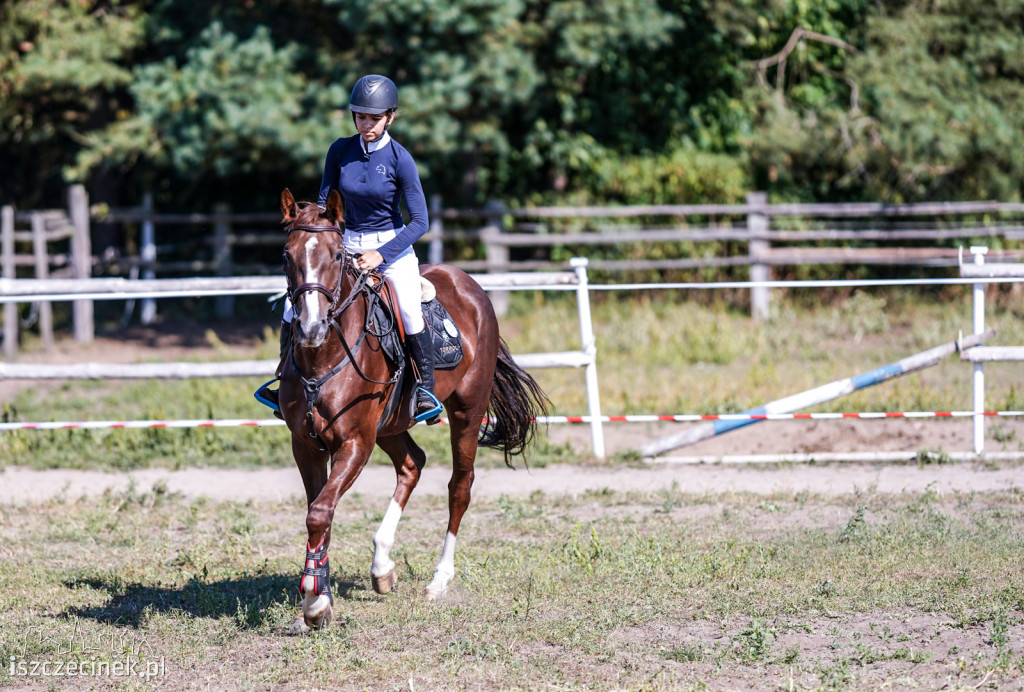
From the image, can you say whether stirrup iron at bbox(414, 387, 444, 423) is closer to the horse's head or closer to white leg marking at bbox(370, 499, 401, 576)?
white leg marking at bbox(370, 499, 401, 576)

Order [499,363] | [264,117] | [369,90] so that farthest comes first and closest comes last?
[264,117], [499,363], [369,90]

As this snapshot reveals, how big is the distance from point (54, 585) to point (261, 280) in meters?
3.82

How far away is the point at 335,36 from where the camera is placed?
1730 cm

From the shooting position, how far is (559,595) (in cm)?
614

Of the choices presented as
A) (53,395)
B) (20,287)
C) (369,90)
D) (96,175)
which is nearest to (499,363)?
(369,90)

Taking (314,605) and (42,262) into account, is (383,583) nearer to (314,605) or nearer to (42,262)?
(314,605)

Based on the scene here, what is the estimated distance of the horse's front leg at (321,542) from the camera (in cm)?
551

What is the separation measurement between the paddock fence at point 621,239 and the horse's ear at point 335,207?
11.3m

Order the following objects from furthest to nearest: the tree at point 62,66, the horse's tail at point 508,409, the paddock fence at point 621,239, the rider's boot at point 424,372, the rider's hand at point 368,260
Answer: the paddock fence at point 621,239 → the tree at point 62,66 → the horse's tail at point 508,409 → the rider's boot at point 424,372 → the rider's hand at point 368,260

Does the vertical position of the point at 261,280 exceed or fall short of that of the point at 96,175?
it falls short

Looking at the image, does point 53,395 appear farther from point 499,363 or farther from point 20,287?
point 499,363

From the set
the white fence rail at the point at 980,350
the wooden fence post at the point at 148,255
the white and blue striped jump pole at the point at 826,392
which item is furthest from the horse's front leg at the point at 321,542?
the wooden fence post at the point at 148,255

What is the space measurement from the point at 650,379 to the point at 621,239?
18.0 feet

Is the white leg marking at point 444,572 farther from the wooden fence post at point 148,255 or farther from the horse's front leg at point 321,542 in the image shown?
the wooden fence post at point 148,255
